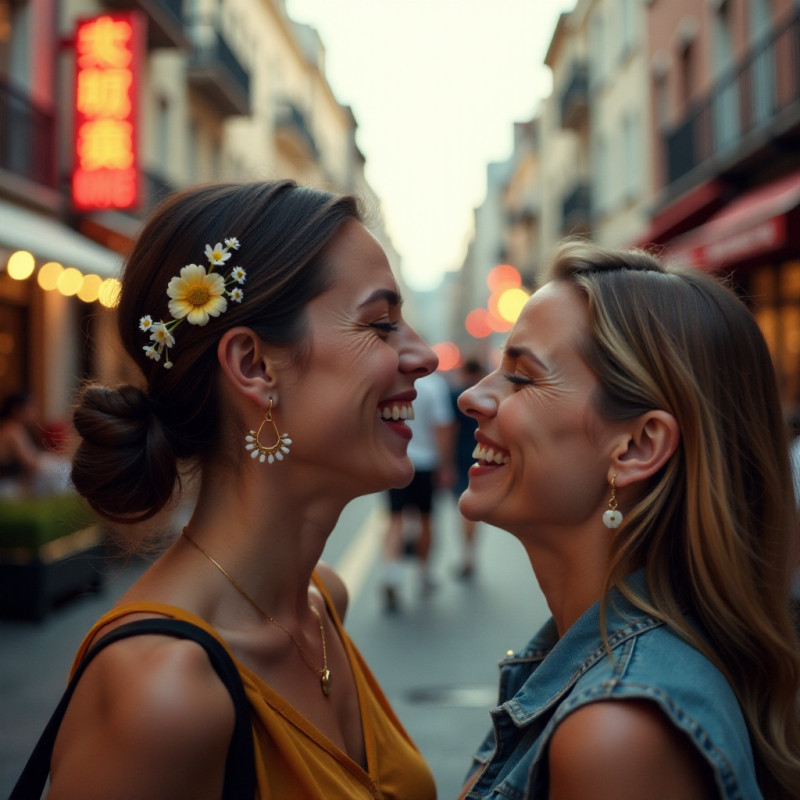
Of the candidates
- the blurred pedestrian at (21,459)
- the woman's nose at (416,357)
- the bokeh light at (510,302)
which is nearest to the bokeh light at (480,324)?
the bokeh light at (510,302)

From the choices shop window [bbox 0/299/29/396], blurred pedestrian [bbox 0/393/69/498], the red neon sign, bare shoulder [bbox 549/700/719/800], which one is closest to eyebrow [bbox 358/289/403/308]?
bare shoulder [bbox 549/700/719/800]

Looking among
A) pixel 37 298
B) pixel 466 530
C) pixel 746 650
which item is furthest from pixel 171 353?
pixel 37 298

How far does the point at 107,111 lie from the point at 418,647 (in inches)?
437

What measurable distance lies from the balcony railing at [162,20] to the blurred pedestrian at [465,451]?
403 inches

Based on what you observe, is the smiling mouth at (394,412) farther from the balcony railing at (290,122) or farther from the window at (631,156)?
the balcony railing at (290,122)

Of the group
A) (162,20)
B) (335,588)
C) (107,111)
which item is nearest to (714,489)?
(335,588)

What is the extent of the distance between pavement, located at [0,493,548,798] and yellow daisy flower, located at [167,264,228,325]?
159 cm

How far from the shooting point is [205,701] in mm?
1619

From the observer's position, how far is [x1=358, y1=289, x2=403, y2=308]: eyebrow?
216 centimetres

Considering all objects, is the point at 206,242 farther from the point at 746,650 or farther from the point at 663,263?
the point at 746,650

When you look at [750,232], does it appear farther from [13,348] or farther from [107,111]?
[13,348]

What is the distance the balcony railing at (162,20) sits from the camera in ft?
56.5

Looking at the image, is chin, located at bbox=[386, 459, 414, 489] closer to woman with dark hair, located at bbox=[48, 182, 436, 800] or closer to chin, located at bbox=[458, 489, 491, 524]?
woman with dark hair, located at bbox=[48, 182, 436, 800]

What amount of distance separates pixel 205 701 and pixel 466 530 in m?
8.23
